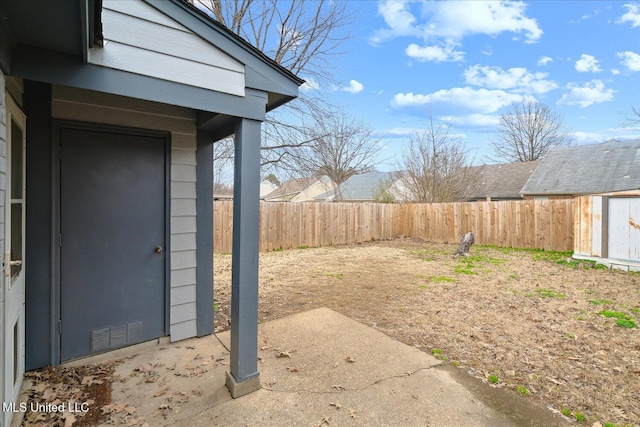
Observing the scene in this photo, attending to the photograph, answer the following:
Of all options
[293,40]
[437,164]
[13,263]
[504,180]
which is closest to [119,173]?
[13,263]

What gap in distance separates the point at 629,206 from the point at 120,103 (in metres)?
8.83

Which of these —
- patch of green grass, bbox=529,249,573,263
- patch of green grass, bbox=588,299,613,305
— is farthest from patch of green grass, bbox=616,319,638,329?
patch of green grass, bbox=529,249,573,263

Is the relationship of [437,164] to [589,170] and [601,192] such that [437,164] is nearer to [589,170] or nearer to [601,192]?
[601,192]

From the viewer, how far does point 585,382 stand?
2510 mm

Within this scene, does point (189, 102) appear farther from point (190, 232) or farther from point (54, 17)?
point (190, 232)

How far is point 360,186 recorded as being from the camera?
2334 centimetres

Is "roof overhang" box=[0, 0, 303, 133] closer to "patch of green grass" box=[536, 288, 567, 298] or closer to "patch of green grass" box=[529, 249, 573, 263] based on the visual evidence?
"patch of green grass" box=[536, 288, 567, 298]

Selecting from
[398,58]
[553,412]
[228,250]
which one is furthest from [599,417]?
[398,58]

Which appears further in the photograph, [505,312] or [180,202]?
[505,312]

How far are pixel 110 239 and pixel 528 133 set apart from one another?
28.2m

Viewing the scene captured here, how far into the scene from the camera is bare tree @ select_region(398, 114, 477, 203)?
15438mm

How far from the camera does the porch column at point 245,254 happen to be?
2.23 m

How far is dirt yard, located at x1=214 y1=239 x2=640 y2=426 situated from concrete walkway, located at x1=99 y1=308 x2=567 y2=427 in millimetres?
364

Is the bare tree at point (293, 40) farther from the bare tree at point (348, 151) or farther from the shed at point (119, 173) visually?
→ the shed at point (119, 173)
